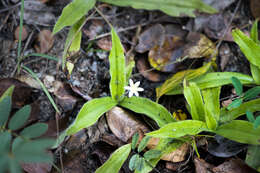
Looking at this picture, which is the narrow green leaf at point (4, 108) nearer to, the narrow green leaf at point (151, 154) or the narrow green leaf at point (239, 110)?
the narrow green leaf at point (151, 154)

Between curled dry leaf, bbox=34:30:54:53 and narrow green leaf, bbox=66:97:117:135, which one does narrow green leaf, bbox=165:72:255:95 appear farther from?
curled dry leaf, bbox=34:30:54:53

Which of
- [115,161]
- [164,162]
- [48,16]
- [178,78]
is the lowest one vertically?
[164,162]

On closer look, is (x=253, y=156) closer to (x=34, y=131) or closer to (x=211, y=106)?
(x=211, y=106)

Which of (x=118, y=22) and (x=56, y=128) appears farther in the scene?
(x=118, y=22)

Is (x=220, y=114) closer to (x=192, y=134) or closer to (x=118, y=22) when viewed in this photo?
(x=192, y=134)

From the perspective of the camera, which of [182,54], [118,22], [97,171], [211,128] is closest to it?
[97,171]

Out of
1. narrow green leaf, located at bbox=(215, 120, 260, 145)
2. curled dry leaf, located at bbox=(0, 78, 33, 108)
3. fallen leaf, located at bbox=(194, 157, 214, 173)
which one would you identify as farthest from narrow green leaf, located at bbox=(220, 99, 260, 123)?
curled dry leaf, located at bbox=(0, 78, 33, 108)

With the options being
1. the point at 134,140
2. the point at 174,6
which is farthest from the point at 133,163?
the point at 174,6

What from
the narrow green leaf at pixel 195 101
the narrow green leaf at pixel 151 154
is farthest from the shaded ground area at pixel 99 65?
the narrow green leaf at pixel 195 101

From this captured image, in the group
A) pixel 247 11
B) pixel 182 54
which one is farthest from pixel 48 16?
pixel 247 11
